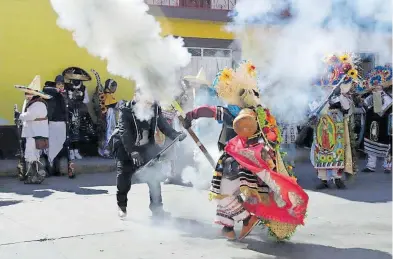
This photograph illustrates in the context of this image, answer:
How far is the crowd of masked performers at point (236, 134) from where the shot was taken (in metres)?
5.30

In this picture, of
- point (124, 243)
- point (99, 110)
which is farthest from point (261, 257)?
point (99, 110)

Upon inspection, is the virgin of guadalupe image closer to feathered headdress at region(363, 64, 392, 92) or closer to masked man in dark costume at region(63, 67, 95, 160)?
feathered headdress at region(363, 64, 392, 92)

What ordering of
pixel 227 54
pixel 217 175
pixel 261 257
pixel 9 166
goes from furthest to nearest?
pixel 227 54
pixel 9 166
pixel 217 175
pixel 261 257

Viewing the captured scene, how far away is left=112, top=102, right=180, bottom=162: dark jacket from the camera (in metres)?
6.09

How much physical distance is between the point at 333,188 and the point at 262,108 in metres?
3.64

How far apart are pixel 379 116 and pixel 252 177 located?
631cm

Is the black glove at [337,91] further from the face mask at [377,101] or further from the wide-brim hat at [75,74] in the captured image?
the wide-brim hat at [75,74]

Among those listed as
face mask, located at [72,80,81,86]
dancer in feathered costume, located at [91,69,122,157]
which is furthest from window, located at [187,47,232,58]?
face mask, located at [72,80,81,86]

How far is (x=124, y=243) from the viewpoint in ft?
17.3

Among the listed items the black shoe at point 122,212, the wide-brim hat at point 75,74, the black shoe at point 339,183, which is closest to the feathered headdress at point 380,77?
the black shoe at point 339,183

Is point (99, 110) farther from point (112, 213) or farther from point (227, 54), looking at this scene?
point (112, 213)

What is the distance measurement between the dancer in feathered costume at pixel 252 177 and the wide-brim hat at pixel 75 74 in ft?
20.4

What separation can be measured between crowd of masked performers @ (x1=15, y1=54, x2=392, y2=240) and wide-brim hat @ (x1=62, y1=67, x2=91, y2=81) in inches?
0.8

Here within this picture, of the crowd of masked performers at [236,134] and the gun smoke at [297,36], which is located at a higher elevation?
the gun smoke at [297,36]
